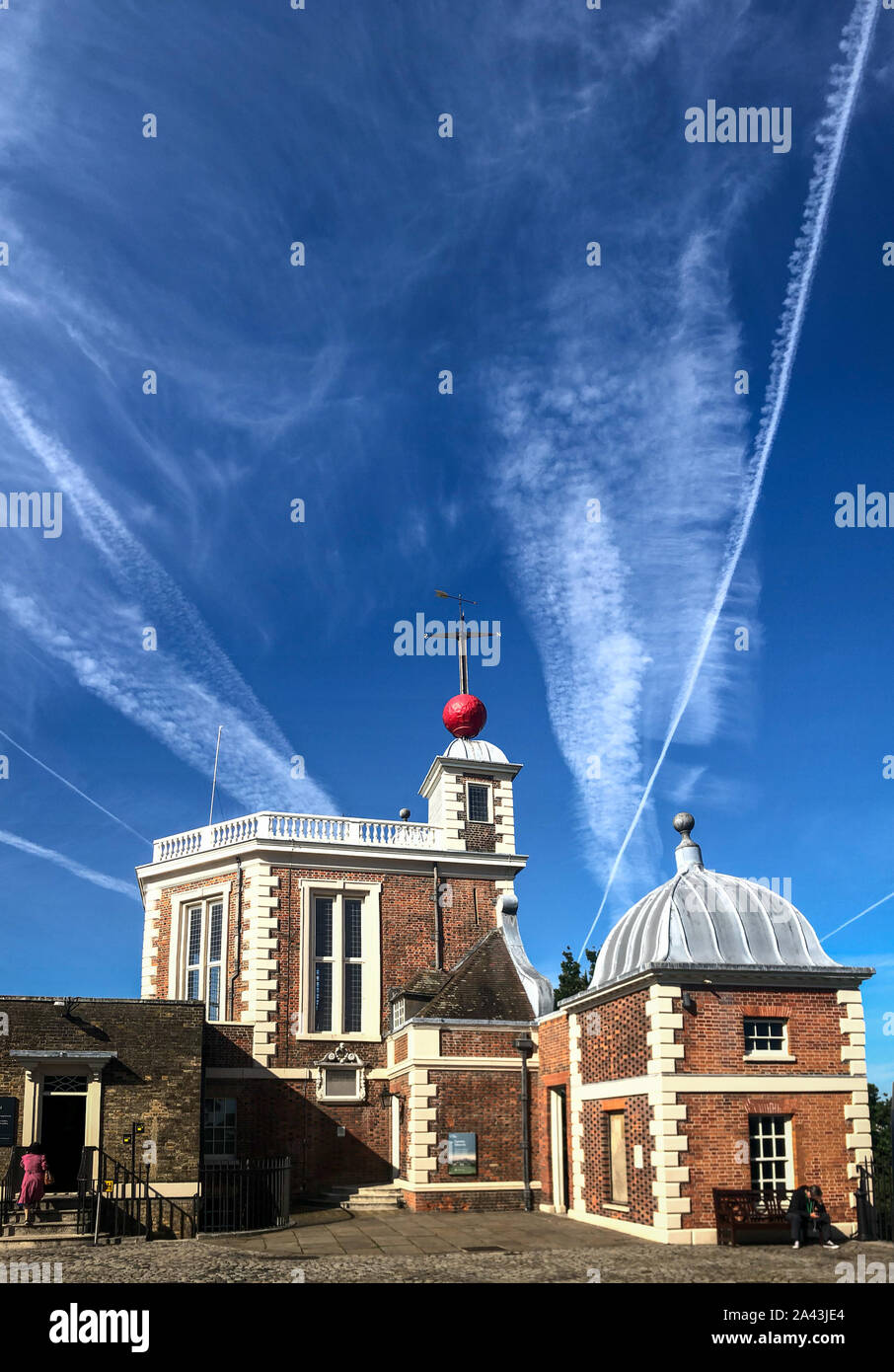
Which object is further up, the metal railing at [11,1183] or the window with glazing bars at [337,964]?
the window with glazing bars at [337,964]

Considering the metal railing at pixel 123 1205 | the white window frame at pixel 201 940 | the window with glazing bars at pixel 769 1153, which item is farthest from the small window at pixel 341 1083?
the window with glazing bars at pixel 769 1153

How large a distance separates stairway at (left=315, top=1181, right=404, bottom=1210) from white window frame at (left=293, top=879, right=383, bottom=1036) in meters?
2.88

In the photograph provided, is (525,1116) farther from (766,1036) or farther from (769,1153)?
(766,1036)

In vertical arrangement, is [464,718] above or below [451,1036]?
above

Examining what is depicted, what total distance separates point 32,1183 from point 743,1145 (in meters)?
13.2

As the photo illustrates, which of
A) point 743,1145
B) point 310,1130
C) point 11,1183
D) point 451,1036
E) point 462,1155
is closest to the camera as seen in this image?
point 743,1145

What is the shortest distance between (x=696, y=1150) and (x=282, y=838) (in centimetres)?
1550

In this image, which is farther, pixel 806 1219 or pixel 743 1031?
pixel 743 1031

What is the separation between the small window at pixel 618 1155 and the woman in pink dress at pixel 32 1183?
10.8 m

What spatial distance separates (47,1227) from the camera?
20.8 metres

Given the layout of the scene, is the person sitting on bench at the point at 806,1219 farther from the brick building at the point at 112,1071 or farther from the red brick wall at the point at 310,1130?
the red brick wall at the point at 310,1130

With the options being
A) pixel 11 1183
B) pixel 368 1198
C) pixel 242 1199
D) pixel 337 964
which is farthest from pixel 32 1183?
pixel 337 964

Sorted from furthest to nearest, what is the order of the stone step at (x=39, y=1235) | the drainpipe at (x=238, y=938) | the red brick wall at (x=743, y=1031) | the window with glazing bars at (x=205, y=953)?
the window with glazing bars at (x=205, y=953)
the drainpipe at (x=238, y=938)
the stone step at (x=39, y=1235)
the red brick wall at (x=743, y=1031)

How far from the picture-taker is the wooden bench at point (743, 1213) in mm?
18484
